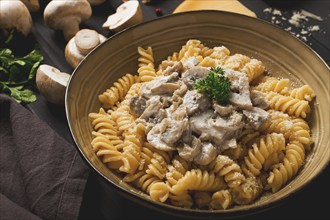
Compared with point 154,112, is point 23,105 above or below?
below

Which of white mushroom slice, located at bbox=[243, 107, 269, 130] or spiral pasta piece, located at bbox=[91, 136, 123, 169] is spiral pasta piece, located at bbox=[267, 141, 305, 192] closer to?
white mushroom slice, located at bbox=[243, 107, 269, 130]

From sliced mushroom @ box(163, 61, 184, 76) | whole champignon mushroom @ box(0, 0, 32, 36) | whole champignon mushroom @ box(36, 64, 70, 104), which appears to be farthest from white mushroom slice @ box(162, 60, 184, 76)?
whole champignon mushroom @ box(0, 0, 32, 36)

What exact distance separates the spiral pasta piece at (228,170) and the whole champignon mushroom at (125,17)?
174 cm

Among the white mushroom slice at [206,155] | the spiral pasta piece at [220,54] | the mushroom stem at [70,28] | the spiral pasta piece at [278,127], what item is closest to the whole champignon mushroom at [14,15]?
the mushroom stem at [70,28]

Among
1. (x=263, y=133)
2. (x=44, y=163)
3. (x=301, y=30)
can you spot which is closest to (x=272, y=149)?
(x=263, y=133)

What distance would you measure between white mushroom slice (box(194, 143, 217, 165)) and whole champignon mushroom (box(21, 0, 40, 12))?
2477 mm

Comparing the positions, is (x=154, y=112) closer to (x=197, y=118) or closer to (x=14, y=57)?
(x=197, y=118)

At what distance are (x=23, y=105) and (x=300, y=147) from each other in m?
2.06

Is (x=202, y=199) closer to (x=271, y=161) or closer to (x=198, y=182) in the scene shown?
(x=198, y=182)

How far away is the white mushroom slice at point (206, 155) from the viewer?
247 centimetres

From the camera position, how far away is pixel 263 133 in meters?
2.72

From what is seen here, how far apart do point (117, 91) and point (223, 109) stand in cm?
80

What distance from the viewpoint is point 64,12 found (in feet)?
12.6

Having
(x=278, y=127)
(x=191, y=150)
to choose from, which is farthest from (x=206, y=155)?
(x=278, y=127)
